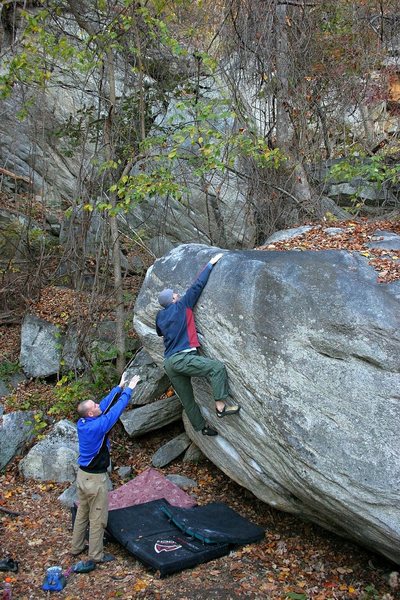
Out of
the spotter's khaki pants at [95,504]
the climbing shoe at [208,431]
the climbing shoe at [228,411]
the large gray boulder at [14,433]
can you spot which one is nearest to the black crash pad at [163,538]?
the spotter's khaki pants at [95,504]

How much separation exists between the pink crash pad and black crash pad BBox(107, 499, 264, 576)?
0.34m

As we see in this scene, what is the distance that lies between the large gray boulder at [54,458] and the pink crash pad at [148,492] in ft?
3.39

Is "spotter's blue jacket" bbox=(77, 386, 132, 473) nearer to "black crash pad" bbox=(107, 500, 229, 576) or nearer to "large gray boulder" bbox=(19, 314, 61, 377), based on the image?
"black crash pad" bbox=(107, 500, 229, 576)

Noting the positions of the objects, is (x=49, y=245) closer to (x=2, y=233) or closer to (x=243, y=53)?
(x=2, y=233)

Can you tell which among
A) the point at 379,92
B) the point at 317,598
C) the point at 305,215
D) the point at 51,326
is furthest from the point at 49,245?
the point at 317,598

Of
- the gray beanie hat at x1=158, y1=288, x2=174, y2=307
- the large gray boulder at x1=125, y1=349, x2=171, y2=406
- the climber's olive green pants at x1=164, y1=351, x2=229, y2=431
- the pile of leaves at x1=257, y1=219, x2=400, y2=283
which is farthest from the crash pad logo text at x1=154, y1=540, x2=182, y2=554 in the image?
the pile of leaves at x1=257, y1=219, x2=400, y2=283

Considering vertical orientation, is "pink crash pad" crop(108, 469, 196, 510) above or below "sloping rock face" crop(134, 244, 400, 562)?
below

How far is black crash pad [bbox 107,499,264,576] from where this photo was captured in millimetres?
5785

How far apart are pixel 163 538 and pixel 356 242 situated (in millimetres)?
3848

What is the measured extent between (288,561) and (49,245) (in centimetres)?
836

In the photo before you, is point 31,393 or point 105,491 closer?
point 105,491

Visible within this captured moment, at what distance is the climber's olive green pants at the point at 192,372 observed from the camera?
612 cm

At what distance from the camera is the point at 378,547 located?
5.38 metres

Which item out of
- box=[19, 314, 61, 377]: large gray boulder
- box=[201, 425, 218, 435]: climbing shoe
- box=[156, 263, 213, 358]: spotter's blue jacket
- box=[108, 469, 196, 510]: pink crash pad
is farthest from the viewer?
box=[19, 314, 61, 377]: large gray boulder
